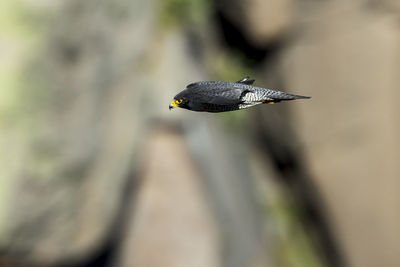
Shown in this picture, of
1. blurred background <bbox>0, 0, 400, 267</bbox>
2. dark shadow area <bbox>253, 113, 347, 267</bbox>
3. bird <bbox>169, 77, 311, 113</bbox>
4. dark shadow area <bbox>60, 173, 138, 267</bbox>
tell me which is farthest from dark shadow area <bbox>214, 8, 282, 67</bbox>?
bird <bbox>169, 77, 311, 113</bbox>

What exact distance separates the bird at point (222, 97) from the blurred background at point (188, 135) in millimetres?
5050

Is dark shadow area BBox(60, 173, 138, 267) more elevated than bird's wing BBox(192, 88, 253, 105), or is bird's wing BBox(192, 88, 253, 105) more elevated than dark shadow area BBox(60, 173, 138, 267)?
bird's wing BBox(192, 88, 253, 105)

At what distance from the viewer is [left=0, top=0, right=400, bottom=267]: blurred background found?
6.20 meters

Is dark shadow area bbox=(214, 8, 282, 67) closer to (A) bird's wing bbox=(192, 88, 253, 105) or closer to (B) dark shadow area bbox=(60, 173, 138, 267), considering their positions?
(B) dark shadow area bbox=(60, 173, 138, 267)

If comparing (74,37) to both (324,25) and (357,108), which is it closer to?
(324,25)

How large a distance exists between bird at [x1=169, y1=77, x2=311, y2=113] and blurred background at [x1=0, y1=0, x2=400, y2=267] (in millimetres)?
5050

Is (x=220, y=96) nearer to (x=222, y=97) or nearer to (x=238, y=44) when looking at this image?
(x=222, y=97)

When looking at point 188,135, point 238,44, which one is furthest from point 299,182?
point 238,44

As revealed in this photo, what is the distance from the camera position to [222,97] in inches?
53.4

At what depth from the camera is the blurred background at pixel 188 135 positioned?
620cm

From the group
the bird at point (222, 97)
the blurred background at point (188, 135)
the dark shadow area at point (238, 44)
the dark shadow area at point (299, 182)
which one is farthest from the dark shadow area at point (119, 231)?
the bird at point (222, 97)

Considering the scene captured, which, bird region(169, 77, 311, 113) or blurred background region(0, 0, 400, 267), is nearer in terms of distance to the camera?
bird region(169, 77, 311, 113)

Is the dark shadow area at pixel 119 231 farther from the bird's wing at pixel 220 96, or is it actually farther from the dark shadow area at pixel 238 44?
the bird's wing at pixel 220 96

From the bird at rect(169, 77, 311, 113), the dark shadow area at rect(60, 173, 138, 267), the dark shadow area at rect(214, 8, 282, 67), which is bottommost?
the dark shadow area at rect(60, 173, 138, 267)
